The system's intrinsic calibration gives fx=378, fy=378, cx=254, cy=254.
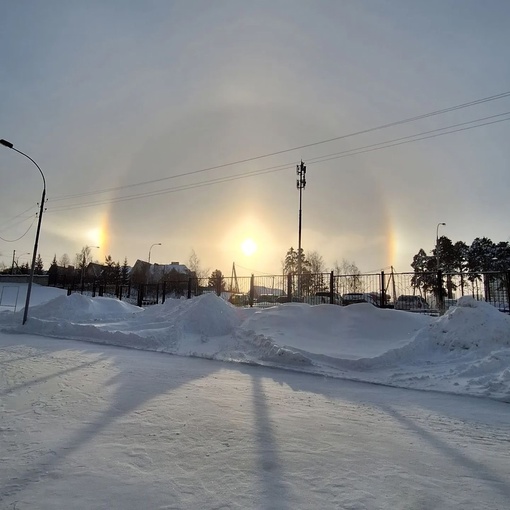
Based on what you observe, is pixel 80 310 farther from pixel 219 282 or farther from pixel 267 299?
pixel 267 299

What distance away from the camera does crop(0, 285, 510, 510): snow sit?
10.9ft

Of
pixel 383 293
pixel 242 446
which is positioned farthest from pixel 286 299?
pixel 242 446

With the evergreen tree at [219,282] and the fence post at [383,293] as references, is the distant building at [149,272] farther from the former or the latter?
the fence post at [383,293]

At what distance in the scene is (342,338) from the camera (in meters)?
12.1

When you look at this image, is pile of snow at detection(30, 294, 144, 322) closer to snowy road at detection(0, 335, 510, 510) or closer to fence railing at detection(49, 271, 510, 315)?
fence railing at detection(49, 271, 510, 315)

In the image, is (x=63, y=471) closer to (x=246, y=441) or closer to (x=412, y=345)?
(x=246, y=441)

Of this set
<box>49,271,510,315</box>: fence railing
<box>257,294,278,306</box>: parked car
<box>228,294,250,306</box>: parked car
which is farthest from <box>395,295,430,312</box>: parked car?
<box>228,294,250,306</box>: parked car

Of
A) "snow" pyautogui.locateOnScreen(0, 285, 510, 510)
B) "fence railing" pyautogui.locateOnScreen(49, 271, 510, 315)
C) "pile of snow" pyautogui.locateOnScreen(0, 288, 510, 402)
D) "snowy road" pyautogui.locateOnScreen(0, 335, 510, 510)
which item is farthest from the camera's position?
"fence railing" pyautogui.locateOnScreen(49, 271, 510, 315)

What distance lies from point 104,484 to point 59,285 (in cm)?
5105

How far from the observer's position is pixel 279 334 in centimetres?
1250

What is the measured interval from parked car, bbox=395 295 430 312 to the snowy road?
10.1m

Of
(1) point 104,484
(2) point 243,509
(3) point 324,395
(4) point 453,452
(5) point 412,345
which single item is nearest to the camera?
(2) point 243,509

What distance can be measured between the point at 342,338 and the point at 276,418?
7040 millimetres

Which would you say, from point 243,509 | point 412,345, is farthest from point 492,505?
point 412,345
